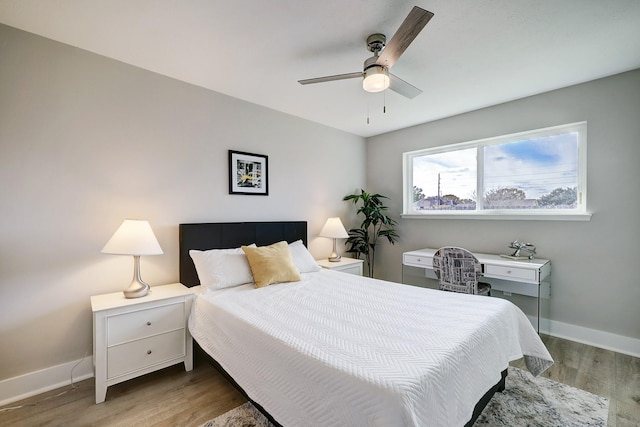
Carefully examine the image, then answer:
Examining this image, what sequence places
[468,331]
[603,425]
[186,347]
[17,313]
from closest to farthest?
1. [468,331]
2. [603,425]
3. [17,313]
4. [186,347]

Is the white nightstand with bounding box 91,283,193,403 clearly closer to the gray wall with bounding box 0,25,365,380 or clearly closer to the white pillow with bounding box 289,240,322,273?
the gray wall with bounding box 0,25,365,380

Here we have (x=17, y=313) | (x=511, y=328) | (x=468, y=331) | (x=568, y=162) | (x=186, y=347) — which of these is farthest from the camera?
(x=568, y=162)

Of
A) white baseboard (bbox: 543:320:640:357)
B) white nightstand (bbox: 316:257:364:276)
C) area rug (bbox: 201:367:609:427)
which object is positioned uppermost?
white nightstand (bbox: 316:257:364:276)

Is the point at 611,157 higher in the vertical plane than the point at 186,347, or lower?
higher

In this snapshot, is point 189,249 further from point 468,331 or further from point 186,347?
point 468,331

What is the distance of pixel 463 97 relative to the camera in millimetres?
3053

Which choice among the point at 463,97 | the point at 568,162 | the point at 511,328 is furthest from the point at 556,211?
the point at 511,328

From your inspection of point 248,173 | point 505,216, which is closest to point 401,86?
point 248,173

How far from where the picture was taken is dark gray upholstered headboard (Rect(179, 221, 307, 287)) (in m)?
2.60

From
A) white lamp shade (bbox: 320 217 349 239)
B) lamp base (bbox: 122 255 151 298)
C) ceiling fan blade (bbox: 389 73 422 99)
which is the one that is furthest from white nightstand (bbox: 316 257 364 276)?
ceiling fan blade (bbox: 389 73 422 99)

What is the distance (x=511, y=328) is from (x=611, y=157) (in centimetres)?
211

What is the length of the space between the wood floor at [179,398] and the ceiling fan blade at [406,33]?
249cm

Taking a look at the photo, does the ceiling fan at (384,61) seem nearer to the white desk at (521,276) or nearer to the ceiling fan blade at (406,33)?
the ceiling fan blade at (406,33)

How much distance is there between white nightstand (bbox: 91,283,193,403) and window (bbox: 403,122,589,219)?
3.22m
